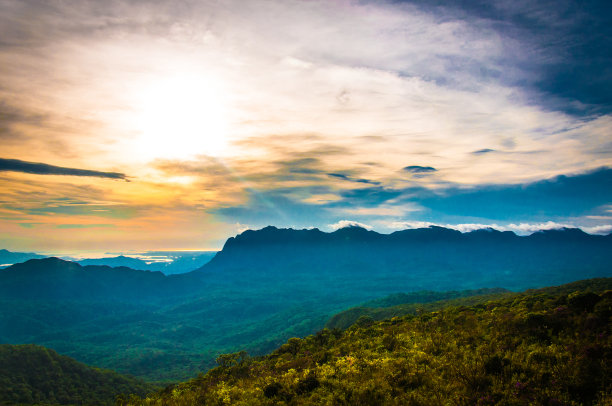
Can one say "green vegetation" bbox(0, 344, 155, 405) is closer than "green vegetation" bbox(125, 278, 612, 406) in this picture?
No

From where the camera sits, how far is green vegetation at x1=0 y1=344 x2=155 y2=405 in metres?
156

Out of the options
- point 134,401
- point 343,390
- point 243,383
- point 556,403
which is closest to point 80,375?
point 134,401

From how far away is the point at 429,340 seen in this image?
94.0 feet

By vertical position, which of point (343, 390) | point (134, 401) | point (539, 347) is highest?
point (539, 347)

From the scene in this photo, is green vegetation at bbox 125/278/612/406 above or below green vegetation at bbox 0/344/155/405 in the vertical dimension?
above

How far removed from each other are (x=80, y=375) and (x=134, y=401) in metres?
208

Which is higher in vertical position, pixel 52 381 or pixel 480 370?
pixel 480 370

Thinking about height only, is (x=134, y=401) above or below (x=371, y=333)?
below

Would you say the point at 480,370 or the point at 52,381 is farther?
the point at 52,381

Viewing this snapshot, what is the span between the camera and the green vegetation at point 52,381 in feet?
512

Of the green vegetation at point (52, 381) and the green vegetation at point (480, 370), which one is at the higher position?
the green vegetation at point (480, 370)

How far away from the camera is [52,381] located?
551 feet

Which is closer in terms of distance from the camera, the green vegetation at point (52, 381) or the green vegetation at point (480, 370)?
the green vegetation at point (480, 370)

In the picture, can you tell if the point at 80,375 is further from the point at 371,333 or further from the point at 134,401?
the point at 371,333
